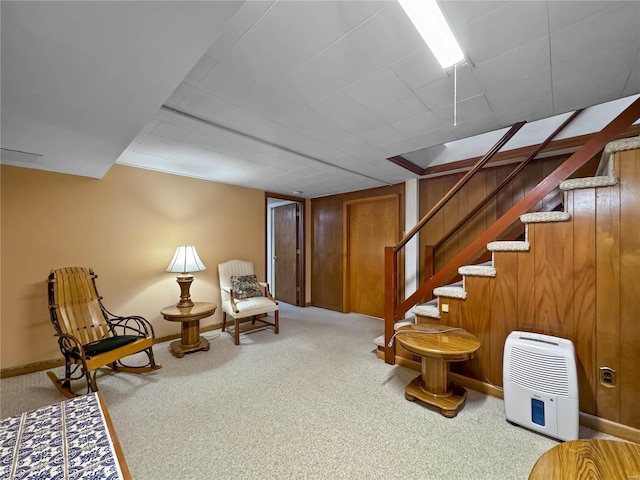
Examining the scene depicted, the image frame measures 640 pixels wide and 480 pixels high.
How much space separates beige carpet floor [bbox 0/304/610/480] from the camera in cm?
150

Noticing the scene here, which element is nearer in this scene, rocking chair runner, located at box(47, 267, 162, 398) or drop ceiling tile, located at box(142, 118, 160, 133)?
drop ceiling tile, located at box(142, 118, 160, 133)

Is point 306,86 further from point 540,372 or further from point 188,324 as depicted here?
point 188,324

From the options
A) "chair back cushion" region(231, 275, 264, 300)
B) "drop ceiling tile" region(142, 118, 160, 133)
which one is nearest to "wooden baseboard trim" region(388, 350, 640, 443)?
"chair back cushion" region(231, 275, 264, 300)

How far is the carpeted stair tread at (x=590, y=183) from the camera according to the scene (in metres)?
1.75

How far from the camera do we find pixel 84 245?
3.01 m

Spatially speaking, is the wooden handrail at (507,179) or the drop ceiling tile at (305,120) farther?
the wooden handrail at (507,179)

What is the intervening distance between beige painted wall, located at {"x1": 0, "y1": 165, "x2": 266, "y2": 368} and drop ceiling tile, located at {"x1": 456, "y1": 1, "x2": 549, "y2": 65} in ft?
12.1

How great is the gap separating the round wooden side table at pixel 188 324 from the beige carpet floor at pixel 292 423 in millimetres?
174

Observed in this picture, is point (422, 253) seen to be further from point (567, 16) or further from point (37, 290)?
point (37, 290)

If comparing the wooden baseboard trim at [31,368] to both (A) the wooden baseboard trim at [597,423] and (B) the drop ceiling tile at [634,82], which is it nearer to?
(A) the wooden baseboard trim at [597,423]

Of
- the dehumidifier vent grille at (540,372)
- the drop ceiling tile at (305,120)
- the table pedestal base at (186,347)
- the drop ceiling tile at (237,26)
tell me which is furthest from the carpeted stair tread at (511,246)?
the table pedestal base at (186,347)

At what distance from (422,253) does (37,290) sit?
477 cm

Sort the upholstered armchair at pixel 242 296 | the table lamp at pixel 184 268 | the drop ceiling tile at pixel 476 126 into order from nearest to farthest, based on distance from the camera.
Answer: the drop ceiling tile at pixel 476 126 < the table lamp at pixel 184 268 < the upholstered armchair at pixel 242 296

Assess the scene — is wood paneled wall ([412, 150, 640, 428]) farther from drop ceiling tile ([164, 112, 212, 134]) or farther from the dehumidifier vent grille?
drop ceiling tile ([164, 112, 212, 134])
